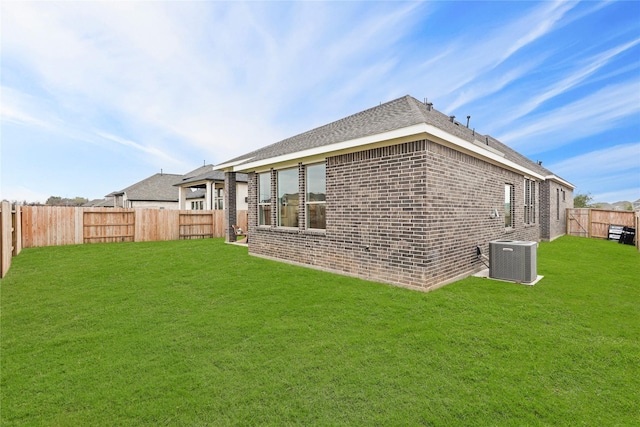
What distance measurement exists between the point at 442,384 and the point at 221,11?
12.1 meters

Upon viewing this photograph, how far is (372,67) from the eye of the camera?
13453 millimetres

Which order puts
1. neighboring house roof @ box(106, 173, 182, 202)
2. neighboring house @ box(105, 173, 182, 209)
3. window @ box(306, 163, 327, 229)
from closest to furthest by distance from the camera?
window @ box(306, 163, 327, 229)
neighboring house @ box(105, 173, 182, 209)
neighboring house roof @ box(106, 173, 182, 202)

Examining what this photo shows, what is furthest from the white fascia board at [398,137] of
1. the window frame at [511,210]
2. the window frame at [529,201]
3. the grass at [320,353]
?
the grass at [320,353]

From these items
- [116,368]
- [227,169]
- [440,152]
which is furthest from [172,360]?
[227,169]

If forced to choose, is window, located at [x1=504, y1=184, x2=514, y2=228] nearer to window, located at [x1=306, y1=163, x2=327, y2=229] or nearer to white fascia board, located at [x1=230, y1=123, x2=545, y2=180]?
white fascia board, located at [x1=230, y1=123, x2=545, y2=180]

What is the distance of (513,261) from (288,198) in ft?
21.2

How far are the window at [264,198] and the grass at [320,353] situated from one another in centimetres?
351

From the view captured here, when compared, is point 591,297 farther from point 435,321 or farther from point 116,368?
point 116,368

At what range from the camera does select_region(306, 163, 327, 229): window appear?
7.66m

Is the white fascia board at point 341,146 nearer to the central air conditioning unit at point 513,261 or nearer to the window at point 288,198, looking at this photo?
the window at point 288,198

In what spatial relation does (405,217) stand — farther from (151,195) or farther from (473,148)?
(151,195)

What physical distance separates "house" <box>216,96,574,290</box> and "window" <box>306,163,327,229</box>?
0.03 m

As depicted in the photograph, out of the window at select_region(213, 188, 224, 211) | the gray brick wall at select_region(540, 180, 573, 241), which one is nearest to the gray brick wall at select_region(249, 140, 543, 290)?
the gray brick wall at select_region(540, 180, 573, 241)

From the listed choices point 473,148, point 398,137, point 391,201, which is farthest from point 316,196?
point 473,148
